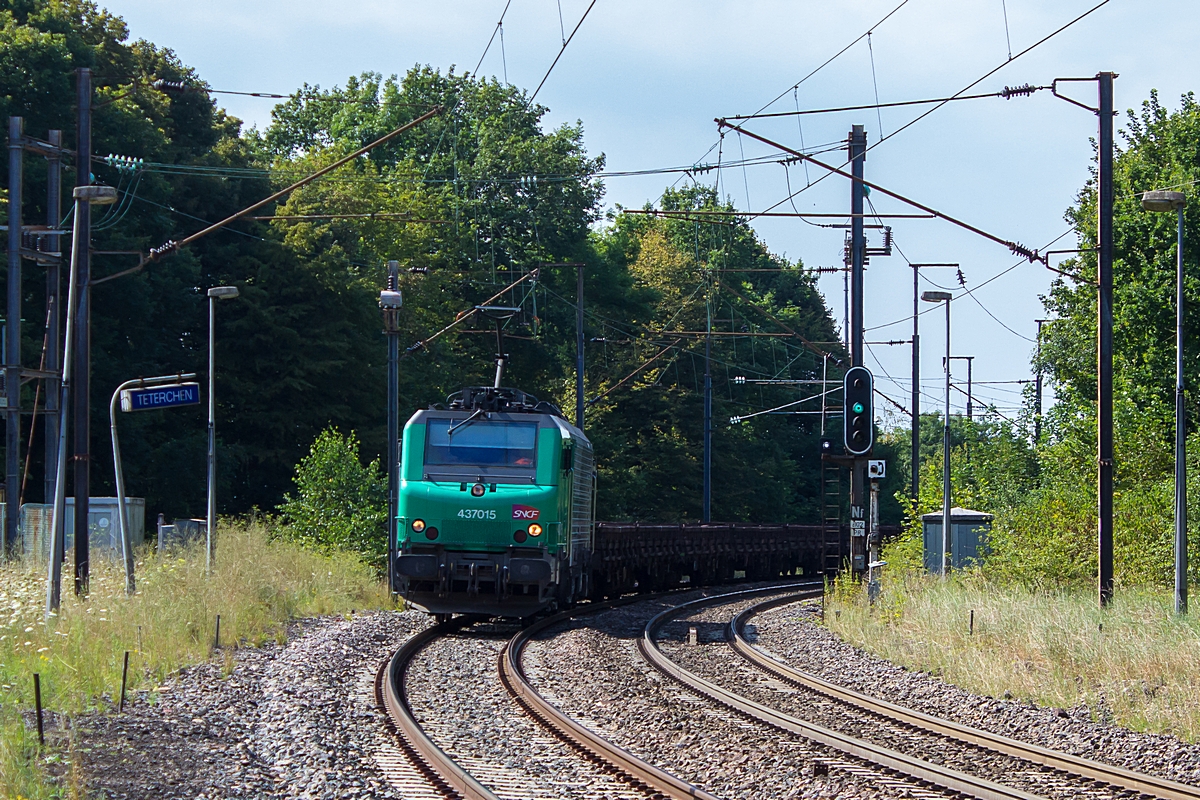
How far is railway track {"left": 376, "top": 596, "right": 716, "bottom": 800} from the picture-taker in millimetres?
8844

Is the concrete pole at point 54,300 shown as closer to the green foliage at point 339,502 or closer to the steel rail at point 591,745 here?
the green foliage at point 339,502

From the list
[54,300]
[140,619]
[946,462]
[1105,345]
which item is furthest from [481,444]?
[946,462]

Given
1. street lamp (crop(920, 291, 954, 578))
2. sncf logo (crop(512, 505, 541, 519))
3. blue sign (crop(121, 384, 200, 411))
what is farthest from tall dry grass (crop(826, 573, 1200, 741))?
blue sign (crop(121, 384, 200, 411))

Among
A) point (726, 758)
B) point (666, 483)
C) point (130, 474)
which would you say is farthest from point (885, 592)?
point (666, 483)

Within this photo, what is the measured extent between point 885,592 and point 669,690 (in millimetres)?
8583

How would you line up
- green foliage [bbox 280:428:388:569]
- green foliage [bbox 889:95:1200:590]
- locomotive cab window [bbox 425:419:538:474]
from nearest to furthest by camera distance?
locomotive cab window [bbox 425:419:538:474] < green foliage [bbox 889:95:1200:590] < green foliage [bbox 280:428:388:569]

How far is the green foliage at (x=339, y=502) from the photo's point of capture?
92.5 ft

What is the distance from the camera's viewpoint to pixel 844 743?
10586 mm

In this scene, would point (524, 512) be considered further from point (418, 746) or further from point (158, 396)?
point (418, 746)

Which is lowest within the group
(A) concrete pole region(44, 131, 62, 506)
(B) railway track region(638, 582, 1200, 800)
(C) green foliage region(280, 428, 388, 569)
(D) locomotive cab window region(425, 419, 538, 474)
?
(B) railway track region(638, 582, 1200, 800)

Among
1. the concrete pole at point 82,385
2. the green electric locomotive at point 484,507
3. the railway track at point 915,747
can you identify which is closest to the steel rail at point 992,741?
the railway track at point 915,747

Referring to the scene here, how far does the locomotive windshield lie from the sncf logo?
0.77 m

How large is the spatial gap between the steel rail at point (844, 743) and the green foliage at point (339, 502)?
40.1ft

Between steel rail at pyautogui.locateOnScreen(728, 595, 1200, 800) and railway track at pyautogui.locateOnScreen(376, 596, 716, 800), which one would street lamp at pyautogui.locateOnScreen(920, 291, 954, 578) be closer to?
steel rail at pyautogui.locateOnScreen(728, 595, 1200, 800)
